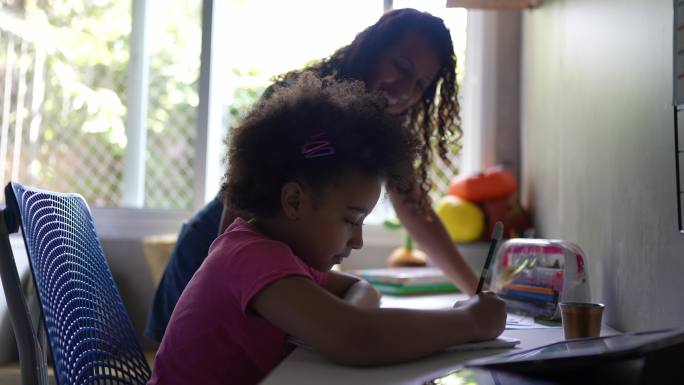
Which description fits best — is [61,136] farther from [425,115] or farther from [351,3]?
[425,115]

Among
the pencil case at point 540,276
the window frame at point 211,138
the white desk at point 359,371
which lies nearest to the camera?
the white desk at point 359,371

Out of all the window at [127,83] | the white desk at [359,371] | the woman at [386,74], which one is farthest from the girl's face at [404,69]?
the window at [127,83]

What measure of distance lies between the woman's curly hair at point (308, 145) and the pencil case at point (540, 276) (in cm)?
43

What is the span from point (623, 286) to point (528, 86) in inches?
50.0

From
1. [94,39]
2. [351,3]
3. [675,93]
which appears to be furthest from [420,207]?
[94,39]

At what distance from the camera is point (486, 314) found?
0.89 meters

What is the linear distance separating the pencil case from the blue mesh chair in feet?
2.30

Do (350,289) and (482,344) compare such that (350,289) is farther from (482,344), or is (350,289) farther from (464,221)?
(464,221)

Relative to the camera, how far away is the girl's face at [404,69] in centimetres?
143

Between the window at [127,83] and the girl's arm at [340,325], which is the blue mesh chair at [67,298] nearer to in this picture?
the girl's arm at [340,325]

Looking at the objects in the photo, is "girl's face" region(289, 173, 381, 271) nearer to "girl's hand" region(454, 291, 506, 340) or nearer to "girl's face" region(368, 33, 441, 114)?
"girl's hand" region(454, 291, 506, 340)

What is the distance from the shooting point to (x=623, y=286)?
110cm

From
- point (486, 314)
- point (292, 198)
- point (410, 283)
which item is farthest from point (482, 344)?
point (410, 283)

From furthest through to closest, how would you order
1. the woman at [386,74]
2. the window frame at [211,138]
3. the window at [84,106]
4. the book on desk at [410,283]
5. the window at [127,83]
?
the window at [84,106] → the window at [127,83] → the window frame at [211,138] → the book on desk at [410,283] → the woman at [386,74]
